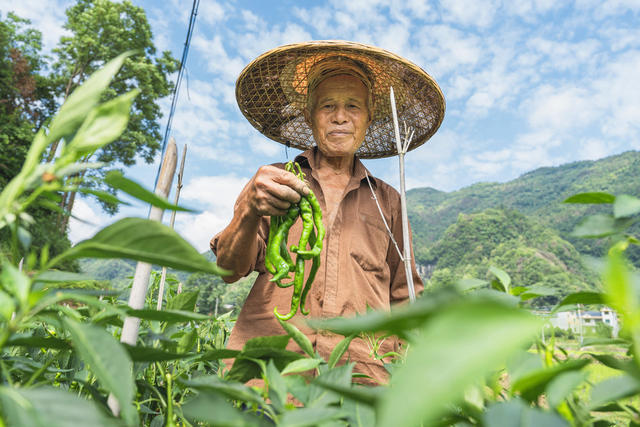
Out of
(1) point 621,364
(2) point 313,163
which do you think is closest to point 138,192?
(1) point 621,364

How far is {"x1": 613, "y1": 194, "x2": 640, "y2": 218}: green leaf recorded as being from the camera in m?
0.27

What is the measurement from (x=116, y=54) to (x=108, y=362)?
1398cm

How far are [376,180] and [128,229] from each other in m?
1.34

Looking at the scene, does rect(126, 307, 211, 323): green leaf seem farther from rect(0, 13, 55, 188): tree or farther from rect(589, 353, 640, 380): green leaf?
rect(0, 13, 55, 188): tree

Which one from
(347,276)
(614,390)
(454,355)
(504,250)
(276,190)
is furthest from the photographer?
(504,250)

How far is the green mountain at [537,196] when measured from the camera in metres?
41.4

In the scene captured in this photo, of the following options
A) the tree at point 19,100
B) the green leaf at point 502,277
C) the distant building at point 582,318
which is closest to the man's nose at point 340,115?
the distant building at point 582,318

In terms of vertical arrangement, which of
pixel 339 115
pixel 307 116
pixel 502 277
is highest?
pixel 307 116

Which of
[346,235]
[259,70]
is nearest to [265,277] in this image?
[346,235]

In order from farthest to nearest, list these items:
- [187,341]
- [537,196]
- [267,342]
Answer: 1. [537,196]
2. [187,341]
3. [267,342]

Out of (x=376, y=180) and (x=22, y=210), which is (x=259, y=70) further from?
(x=22, y=210)

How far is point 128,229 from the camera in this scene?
0.78ft

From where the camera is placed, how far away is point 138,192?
26 centimetres

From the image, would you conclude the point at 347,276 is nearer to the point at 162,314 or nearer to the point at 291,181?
the point at 291,181
